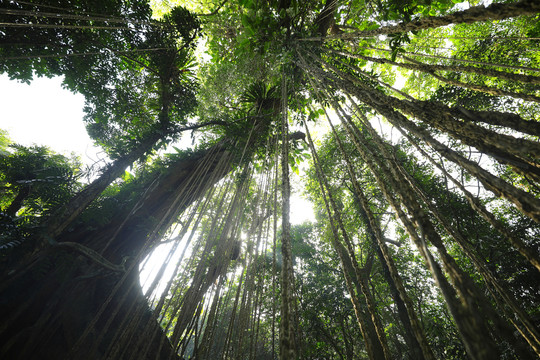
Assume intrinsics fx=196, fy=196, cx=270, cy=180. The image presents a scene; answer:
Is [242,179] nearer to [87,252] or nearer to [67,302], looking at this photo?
[87,252]

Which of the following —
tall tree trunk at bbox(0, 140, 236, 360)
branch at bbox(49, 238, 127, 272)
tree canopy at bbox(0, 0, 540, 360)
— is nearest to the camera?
tree canopy at bbox(0, 0, 540, 360)

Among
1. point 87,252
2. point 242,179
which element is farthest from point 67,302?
point 242,179

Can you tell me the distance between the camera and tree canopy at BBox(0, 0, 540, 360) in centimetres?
66

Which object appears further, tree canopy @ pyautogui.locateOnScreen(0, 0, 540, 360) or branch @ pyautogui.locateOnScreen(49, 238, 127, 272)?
branch @ pyautogui.locateOnScreen(49, 238, 127, 272)

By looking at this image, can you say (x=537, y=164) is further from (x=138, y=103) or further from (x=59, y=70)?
(x=59, y=70)

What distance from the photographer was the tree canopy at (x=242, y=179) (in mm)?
661

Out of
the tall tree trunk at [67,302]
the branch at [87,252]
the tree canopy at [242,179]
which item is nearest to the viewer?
the tree canopy at [242,179]

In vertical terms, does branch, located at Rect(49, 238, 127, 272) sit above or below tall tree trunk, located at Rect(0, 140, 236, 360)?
above

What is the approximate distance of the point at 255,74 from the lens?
363cm

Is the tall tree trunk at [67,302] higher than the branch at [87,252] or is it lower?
lower

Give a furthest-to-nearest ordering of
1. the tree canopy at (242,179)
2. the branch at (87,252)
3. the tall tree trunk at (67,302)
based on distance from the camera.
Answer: the branch at (87,252)
the tall tree trunk at (67,302)
the tree canopy at (242,179)

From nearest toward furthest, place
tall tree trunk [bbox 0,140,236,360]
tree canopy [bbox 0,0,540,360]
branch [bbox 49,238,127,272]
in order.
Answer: tree canopy [bbox 0,0,540,360] < tall tree trunk [bbox 0,140,236,360] < branch [bbox 49,238,127,272]

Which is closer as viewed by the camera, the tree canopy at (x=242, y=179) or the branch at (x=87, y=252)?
the tree canopy at (x=242, y=179)

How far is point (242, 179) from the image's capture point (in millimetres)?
2363
